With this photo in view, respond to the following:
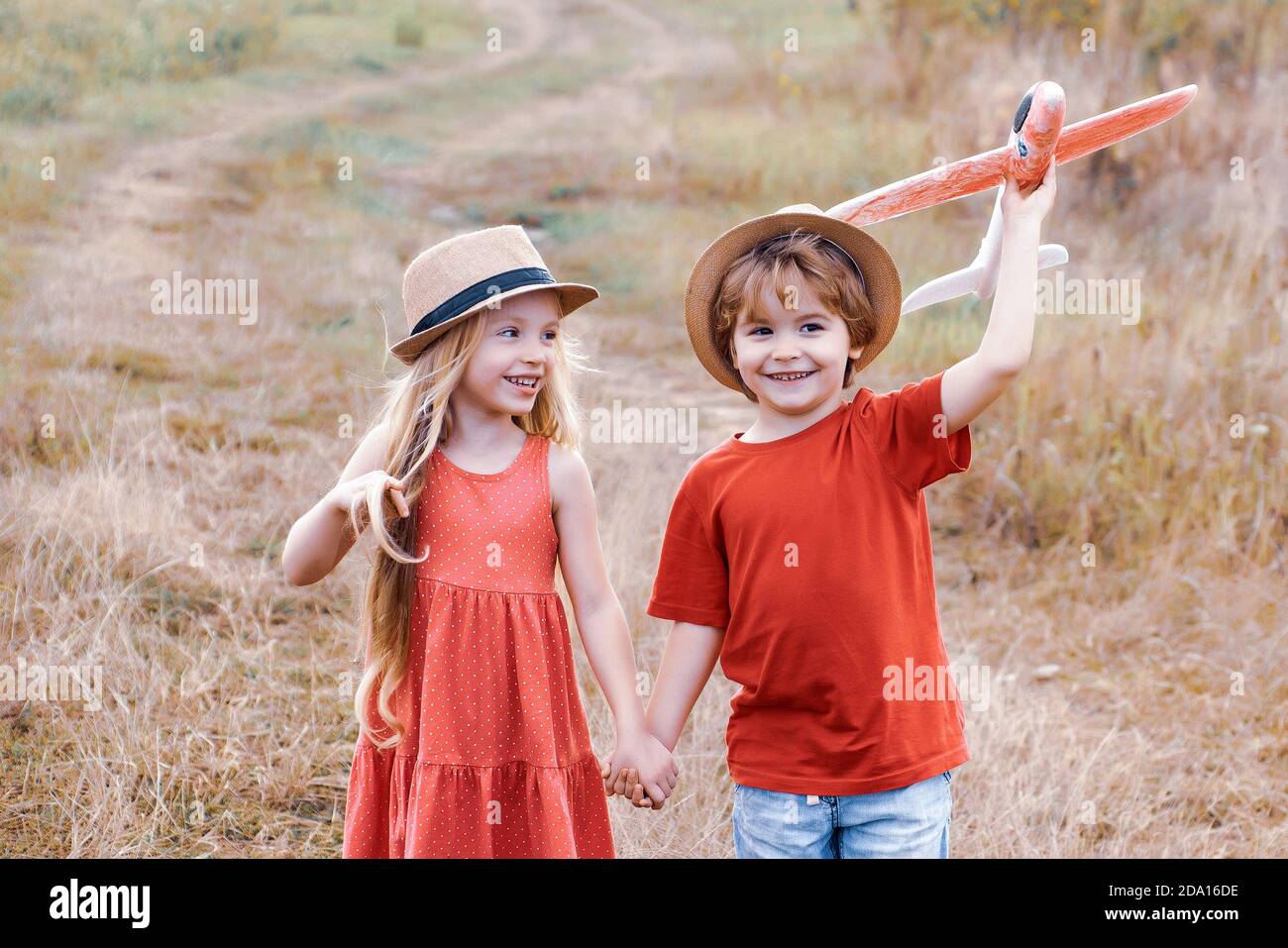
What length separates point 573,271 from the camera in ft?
27.6

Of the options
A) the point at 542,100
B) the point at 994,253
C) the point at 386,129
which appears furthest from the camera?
the point at 542,100

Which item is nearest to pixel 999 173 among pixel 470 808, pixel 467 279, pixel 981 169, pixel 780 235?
pixel 981 169

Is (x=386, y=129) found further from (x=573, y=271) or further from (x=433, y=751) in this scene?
(x=433, y=751)

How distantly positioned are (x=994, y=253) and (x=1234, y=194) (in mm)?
4558

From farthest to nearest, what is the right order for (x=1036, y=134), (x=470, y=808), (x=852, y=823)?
(x=470, y=808) → (x=852, y=823) → (x=1036, y=134)

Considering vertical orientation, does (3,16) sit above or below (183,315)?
above

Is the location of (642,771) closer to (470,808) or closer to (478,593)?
(470,808)

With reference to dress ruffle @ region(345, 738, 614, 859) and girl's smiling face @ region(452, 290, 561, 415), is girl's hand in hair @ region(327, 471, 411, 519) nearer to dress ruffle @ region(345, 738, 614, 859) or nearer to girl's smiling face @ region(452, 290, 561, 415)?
girl's smiling face @ region(452, 290, 561, 415)

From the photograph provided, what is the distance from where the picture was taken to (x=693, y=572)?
254 centimetres

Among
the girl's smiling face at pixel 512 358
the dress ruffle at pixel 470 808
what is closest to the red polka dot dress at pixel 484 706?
the dress ruffle at pixel 470 808

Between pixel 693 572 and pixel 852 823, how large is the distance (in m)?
0.55

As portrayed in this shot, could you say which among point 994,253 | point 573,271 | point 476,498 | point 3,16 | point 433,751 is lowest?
point 433,751

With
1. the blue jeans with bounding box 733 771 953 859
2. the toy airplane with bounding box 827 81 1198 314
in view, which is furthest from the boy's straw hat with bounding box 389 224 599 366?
the blue jeans with bounding box 733 771 953 859

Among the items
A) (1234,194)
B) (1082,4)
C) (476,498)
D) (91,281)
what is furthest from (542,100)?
(476,498)
